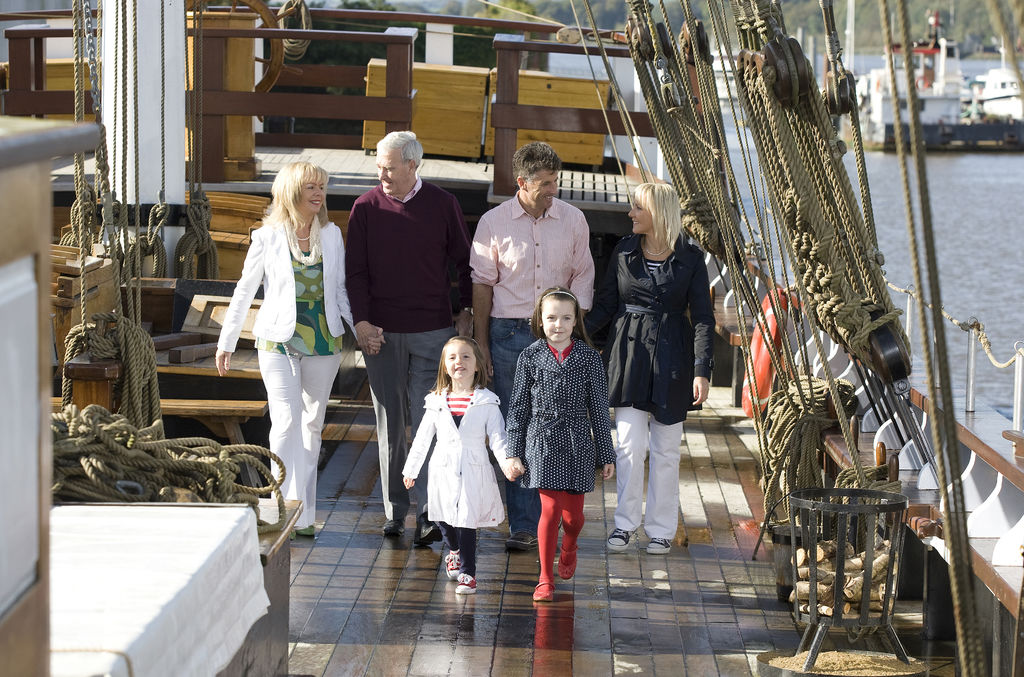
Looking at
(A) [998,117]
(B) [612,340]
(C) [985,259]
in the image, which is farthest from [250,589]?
(A) [998,117]

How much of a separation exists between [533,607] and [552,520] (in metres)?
0.30

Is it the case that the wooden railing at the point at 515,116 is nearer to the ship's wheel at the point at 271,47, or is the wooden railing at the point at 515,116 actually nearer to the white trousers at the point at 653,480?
→ the ship's wheel at the point at 271,47

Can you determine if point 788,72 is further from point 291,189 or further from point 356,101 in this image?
point 356,101

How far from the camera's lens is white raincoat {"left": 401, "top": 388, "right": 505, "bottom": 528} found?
14.6 feet

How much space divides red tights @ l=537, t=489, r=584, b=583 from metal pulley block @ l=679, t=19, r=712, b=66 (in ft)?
7.17

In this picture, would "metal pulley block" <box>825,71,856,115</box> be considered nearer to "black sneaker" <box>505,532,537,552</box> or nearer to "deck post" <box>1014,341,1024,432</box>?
"deck post" <box>1014,341,1024,432</box>

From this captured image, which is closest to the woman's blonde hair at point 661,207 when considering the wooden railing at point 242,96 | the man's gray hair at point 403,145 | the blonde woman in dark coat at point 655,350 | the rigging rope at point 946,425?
the blonde woman in dark coat at point 655,350

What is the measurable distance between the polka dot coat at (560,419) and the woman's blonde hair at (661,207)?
0.57 metres

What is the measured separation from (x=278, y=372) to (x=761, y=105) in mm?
1955

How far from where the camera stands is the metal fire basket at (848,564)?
3.83m

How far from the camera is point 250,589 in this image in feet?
9.14

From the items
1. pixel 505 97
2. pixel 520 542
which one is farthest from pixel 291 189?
pixel 505 97

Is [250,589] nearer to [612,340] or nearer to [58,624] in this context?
[58,624]

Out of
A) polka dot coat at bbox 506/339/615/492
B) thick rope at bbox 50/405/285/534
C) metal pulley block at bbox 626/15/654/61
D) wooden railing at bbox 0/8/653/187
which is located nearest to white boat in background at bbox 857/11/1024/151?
wooden railing at bbox 0/8/653/187
